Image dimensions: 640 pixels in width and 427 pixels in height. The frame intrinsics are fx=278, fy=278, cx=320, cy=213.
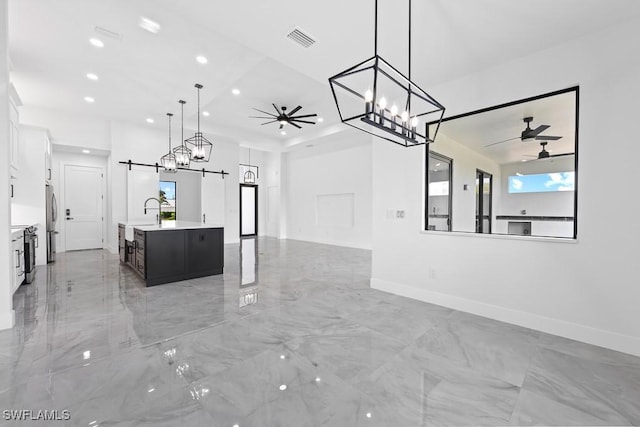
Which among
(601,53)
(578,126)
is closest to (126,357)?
(578,126)

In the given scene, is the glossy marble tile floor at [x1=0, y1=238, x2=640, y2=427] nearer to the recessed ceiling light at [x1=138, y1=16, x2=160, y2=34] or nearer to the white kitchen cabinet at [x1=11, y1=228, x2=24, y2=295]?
the white kitchen cabinet at [x1=11, y1=228, x2=24, y2=295]

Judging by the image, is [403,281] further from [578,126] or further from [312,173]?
[312,173]

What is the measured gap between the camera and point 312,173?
10.5 metres

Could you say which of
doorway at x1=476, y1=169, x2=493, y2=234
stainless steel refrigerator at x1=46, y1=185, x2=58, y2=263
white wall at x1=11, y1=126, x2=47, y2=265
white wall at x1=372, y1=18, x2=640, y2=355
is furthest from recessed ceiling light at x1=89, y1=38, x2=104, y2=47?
doorway at x1=476, y1=169, x2=493, y2=234

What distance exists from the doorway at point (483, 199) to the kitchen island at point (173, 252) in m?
5.31

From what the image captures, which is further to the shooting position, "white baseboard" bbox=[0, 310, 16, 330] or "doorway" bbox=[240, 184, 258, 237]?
"doorway" bbox=[240, 184, 258, 237]

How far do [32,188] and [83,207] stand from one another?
2.15m

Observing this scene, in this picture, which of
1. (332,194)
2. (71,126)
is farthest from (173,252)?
(332,194)

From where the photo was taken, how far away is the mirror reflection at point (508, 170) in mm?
3877

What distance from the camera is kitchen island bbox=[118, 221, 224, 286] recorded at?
14.3ft

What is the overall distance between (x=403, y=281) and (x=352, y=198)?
5.49 metres

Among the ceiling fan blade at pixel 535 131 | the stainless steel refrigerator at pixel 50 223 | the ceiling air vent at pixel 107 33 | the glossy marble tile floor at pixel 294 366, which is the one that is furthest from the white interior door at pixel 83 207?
the ceiling fan blade at pixel 535 131

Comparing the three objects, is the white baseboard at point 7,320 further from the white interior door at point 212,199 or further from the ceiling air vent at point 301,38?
the white interior door at point 212,199

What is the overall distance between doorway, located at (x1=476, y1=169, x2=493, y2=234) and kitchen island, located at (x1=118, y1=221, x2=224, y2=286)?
5311mm
